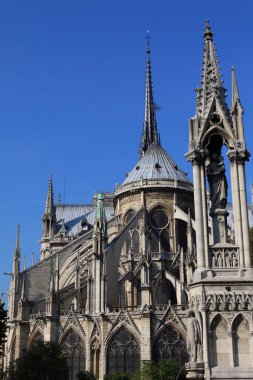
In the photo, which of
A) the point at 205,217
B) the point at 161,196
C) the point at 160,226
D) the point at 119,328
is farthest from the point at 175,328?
the point at 205,217

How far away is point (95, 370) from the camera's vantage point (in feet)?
139

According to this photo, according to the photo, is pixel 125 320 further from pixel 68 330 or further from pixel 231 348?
pixel 231 348

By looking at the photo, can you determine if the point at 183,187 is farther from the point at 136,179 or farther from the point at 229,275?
the point at 229,275

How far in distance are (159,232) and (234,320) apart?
158 ft

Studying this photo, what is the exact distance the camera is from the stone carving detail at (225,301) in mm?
10844

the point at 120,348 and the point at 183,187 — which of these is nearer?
the point at 120,348

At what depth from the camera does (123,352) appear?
139 feet

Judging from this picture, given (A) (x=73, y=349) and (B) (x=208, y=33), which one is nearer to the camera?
(B) (x=208, y=33)

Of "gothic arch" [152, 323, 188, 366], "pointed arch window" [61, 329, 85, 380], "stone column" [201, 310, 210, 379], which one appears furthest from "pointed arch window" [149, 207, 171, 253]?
"stone column" [201, 310, 210, 379]

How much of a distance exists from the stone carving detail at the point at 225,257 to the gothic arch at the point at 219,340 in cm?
116

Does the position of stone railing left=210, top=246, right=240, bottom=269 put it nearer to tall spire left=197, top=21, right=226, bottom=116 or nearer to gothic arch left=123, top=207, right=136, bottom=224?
tall spire left=197, top=21, right=226, bottom=116

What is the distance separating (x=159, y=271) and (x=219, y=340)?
42183mm

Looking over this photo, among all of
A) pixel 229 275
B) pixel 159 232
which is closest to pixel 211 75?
pixel 229 275

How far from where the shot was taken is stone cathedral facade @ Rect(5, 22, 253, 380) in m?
10.9
